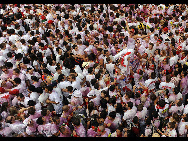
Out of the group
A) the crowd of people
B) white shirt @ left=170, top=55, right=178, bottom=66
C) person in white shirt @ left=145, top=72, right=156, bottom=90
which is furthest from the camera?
white shirt @ left=170, top=55, right=178, bottom=66

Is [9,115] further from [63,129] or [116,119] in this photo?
[116,119]

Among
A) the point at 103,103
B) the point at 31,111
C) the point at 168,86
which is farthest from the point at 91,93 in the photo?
the point at 168,86

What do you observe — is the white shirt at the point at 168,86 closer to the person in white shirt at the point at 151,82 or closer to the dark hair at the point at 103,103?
the person in white shirt at the point at 151,82

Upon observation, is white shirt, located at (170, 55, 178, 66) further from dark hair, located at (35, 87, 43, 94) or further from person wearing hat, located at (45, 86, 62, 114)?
dark hair, located at (35, 87, 43, 94)

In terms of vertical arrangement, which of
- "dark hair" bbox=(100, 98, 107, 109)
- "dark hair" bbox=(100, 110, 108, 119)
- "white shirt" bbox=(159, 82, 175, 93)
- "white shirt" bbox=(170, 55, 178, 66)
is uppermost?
"white shirt" bbox=(170, 55, 178, 66)

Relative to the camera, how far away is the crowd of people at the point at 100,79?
176 inches

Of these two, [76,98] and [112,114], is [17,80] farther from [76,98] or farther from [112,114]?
[112,114]

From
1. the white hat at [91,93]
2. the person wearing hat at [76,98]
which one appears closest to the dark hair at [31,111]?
the person wearing hat at [76,98]

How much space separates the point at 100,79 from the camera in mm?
5285

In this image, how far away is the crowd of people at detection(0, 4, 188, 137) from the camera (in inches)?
176

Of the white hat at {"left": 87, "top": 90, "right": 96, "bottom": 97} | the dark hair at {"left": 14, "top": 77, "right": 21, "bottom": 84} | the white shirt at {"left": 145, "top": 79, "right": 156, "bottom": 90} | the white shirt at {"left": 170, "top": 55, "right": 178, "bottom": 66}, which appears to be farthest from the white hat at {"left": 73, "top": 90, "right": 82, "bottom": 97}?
the white shirt at {"left": 170, "top": 55, "right": 178, "bottom": 66}

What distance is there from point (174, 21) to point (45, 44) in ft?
16.3

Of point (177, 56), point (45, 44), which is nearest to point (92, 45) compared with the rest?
point (45, 44)

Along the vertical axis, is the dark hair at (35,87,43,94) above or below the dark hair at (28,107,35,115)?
above
